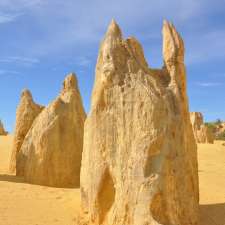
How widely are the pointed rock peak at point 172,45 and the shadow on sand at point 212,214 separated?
2865 mm

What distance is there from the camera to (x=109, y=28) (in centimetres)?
758

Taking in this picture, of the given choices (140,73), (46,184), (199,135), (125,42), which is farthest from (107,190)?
(199,135)

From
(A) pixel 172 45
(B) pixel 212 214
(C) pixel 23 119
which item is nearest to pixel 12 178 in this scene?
(C) pixel 23 119

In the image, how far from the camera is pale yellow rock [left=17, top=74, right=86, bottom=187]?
11.2 m

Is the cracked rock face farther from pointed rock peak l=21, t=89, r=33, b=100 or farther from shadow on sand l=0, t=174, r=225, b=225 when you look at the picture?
pointed rock peak l=21, t=89, r=33, b=100

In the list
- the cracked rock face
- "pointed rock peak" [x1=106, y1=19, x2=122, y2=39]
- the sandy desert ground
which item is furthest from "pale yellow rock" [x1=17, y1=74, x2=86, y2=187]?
"pointed rock peak" [x1=106, y1=19, x2=122, y2=39]

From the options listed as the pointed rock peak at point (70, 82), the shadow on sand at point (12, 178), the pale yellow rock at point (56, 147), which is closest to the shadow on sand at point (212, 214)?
the pale yellow rock at point (56, 147)

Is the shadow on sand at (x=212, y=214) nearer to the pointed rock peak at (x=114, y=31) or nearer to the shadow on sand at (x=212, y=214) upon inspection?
the shadow on sand at (x=212, y=214)

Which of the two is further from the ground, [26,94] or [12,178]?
[26,94]

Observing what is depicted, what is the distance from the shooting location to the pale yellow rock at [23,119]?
1316 cm

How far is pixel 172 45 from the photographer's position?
7.57 m

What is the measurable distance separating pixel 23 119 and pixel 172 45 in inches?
283

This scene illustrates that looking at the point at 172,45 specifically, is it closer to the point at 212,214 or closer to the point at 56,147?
the point at 212,214

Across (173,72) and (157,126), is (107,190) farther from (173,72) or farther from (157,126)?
(173,72)
